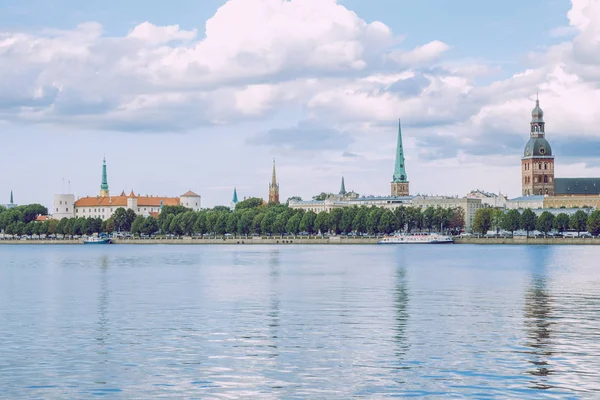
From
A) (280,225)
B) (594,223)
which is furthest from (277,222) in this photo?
(594,223)

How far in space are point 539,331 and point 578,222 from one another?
4412 inches

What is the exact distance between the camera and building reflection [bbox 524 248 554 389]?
19.0m

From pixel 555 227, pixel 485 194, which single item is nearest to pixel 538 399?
pixel 555 227

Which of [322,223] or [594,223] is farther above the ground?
[322,223]

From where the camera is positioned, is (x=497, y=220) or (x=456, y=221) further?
(x=456, y=221)

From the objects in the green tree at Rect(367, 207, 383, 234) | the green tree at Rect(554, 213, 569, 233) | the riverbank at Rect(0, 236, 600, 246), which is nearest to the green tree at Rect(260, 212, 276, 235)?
the riverbank at Rect(0, 236, 600, 246)

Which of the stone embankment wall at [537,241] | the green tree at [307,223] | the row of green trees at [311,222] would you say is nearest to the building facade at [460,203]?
the row of green trees at [311,222]

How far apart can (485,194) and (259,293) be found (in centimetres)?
16485

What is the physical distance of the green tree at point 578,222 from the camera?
13175cm

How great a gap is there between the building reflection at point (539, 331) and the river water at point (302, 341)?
0.17 ft

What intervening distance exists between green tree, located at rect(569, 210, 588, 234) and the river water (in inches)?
3640

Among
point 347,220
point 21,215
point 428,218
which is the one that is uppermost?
point 21,215

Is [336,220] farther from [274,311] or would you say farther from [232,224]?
[274,311]

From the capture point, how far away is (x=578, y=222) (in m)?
133
